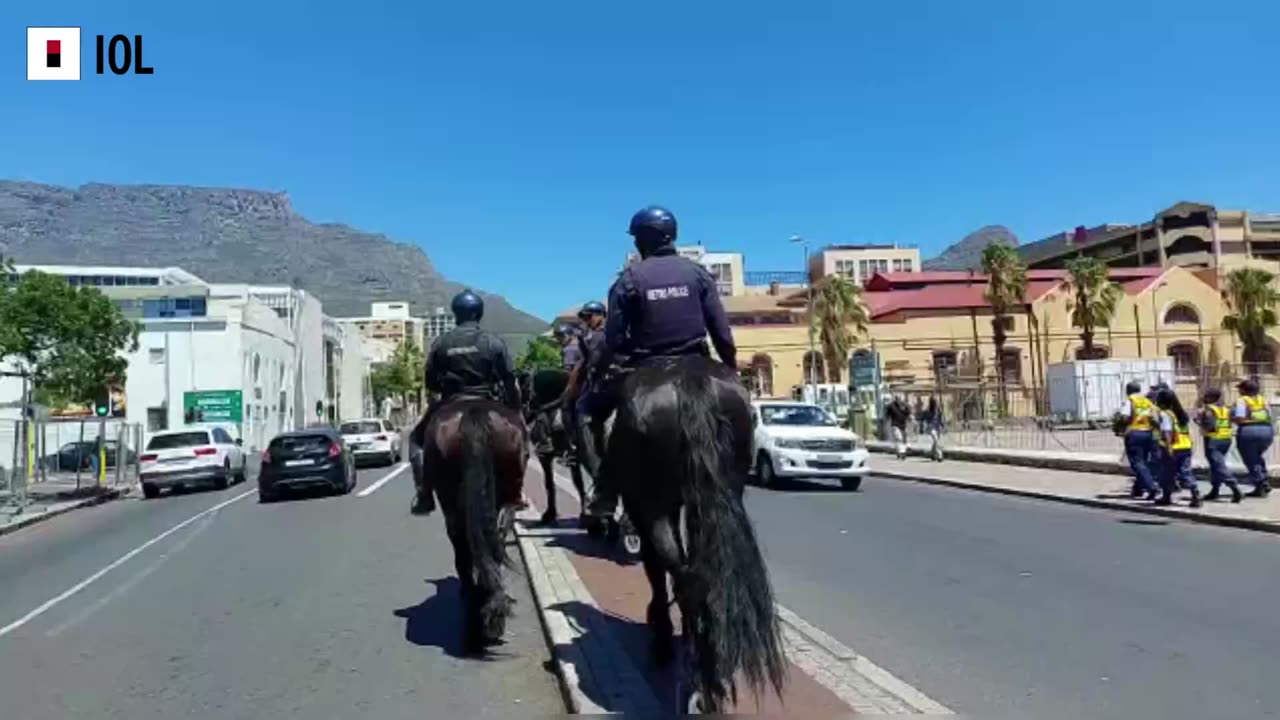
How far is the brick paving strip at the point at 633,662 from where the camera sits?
514cm

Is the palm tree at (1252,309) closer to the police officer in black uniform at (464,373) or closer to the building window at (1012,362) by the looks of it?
the building window at (1012,362)

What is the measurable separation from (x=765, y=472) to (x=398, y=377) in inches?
3852

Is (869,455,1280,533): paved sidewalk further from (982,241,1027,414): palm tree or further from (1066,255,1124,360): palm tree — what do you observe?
(1066,255,1124,360): palm tree

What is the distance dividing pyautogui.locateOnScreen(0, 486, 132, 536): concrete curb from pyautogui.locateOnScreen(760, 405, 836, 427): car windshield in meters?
14.1

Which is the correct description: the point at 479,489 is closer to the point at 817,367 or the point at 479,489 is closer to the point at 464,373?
the point at 464,373

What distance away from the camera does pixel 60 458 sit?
126 feet

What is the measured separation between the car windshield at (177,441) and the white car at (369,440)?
5.92 m

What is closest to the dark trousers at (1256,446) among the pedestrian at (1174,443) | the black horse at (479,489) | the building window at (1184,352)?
the pedestrian at (1174,443)

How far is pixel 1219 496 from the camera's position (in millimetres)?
15641

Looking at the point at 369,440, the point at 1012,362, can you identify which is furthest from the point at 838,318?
the point at 369,440

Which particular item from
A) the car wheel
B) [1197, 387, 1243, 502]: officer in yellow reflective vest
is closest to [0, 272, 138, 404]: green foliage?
the car wheel

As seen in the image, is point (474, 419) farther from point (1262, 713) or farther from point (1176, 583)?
point (1176, 583)

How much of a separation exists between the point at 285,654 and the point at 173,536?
378 inches

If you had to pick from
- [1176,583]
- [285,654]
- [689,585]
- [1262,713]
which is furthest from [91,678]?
[1176,583]
